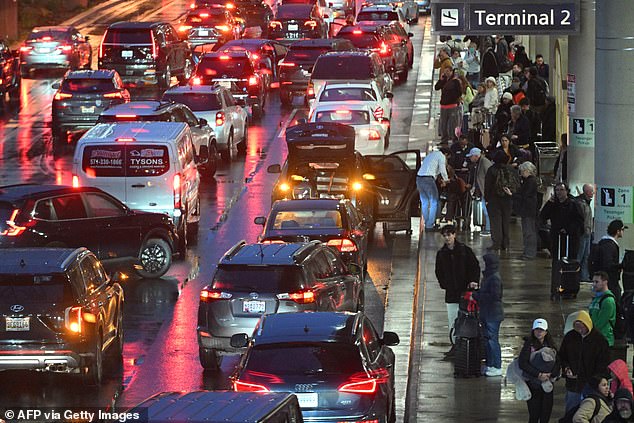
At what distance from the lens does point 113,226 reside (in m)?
26.0

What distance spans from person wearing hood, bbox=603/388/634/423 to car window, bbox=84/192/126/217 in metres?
12.6

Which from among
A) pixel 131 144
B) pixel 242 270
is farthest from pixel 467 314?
pixel 131 144

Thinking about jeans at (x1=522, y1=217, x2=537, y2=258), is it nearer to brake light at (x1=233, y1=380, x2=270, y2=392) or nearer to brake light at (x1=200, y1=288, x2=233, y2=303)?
brake light at (x1=200, y1=288, x2=233, y2=303)

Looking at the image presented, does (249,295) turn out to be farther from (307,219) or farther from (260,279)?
(307,219)

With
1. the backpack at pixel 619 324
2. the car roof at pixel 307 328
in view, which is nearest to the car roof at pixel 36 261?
the car roof at pixel 307 328

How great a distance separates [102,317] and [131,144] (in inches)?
337

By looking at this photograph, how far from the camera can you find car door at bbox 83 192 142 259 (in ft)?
84.8

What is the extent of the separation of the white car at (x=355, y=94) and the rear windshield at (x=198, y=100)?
224cm

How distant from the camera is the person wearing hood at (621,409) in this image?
14.8m

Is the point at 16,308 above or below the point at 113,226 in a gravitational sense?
above

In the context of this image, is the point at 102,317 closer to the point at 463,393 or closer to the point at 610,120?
the point at 463,393

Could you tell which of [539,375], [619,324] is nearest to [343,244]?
[619,324]

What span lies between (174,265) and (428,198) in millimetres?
4724

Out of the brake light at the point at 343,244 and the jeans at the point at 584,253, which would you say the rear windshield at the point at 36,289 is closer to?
the brake light at the point at 343,244
